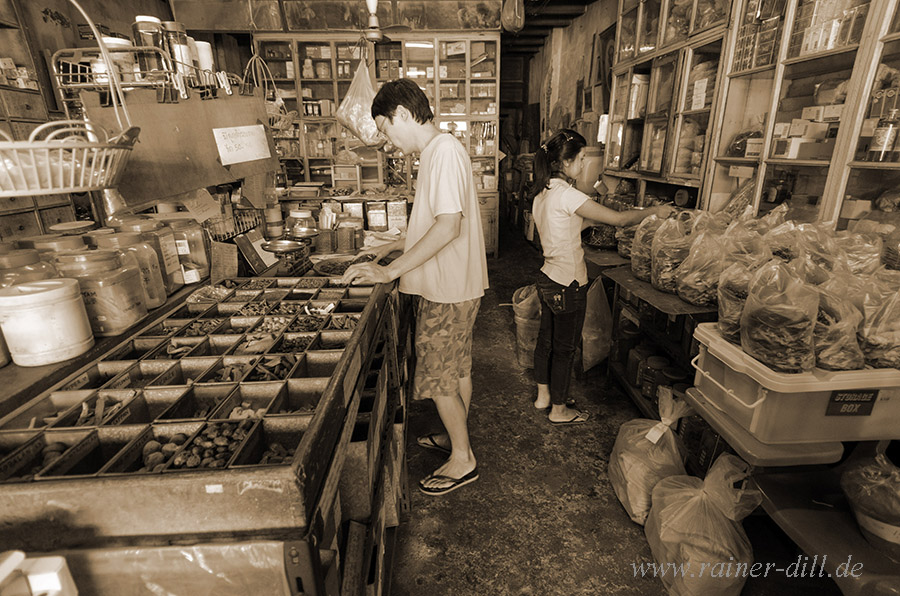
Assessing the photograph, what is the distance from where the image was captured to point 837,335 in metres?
1.33

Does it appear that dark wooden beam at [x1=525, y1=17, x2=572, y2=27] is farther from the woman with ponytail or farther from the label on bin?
the label on bin

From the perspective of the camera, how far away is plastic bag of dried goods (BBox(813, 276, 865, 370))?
4.37 ft

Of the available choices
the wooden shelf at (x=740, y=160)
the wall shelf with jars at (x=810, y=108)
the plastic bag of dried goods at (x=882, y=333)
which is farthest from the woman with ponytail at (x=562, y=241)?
the plastic bag of dried goods at (x=882, y=333)

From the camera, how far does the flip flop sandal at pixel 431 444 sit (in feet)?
8.39

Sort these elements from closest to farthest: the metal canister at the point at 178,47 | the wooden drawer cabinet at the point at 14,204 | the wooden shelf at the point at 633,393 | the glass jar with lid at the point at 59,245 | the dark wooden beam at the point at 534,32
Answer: the glass jar with lid at the point at 59,245
the metal canister at the point at 178,47
the wooden shelf at the point at 633,393
the wooden drawer cabinet at the point at 14,204
the dark wooden beam at the point at 534,32

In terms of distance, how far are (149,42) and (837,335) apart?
2561 mm

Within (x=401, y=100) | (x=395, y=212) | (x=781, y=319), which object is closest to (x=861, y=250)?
(x=781, y=319)

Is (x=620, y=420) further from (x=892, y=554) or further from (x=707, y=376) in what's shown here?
(x=892, y=554)

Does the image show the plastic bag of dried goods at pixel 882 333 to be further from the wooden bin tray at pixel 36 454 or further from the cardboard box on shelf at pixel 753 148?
the wooden bin tray at pixel 36 454

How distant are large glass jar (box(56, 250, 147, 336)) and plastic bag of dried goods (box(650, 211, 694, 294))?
2200mm

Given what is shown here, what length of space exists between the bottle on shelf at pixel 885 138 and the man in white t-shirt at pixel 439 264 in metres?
1.67

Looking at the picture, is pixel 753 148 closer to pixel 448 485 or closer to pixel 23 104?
pixel 448 485

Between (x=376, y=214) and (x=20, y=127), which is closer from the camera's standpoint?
(x=20, y=127)

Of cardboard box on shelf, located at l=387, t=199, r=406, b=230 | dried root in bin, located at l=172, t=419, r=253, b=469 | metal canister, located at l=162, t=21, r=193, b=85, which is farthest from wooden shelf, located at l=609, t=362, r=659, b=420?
metal canister, located at l=162, t=21, r=193, b=85
